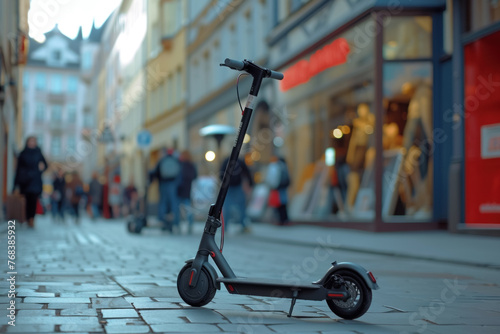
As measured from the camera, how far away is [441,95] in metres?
16.4

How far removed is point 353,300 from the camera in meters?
5.09

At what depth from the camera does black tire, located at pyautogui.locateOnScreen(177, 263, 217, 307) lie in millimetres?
5402

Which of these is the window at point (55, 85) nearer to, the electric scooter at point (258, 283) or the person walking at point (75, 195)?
the person walking at point (75, 195)

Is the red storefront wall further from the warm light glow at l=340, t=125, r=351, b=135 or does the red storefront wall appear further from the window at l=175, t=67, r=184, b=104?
the window at l=175, t=67, r=184, b=104

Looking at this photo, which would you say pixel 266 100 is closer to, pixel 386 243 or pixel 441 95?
pixel 441 95

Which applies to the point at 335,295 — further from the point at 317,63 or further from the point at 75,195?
the point at 75,195

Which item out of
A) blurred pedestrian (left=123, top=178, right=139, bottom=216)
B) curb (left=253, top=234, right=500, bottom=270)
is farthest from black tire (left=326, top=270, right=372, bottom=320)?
blurred pedestrian (left=123, top=178, right=139, bottom=216)

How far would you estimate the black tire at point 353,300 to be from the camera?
5.01 m

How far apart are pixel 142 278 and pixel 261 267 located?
74.8 inches

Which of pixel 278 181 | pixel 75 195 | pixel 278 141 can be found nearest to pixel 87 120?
pixel 75 195

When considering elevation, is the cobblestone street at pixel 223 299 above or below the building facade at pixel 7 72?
below

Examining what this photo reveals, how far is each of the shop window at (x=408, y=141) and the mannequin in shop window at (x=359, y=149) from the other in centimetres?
47

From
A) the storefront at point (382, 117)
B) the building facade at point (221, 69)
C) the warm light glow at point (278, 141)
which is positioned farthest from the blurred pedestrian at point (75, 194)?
the storefront at point (382, 117)

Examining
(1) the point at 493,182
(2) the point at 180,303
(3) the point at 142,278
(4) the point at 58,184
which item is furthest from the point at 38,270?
(4) the point at 58,184
